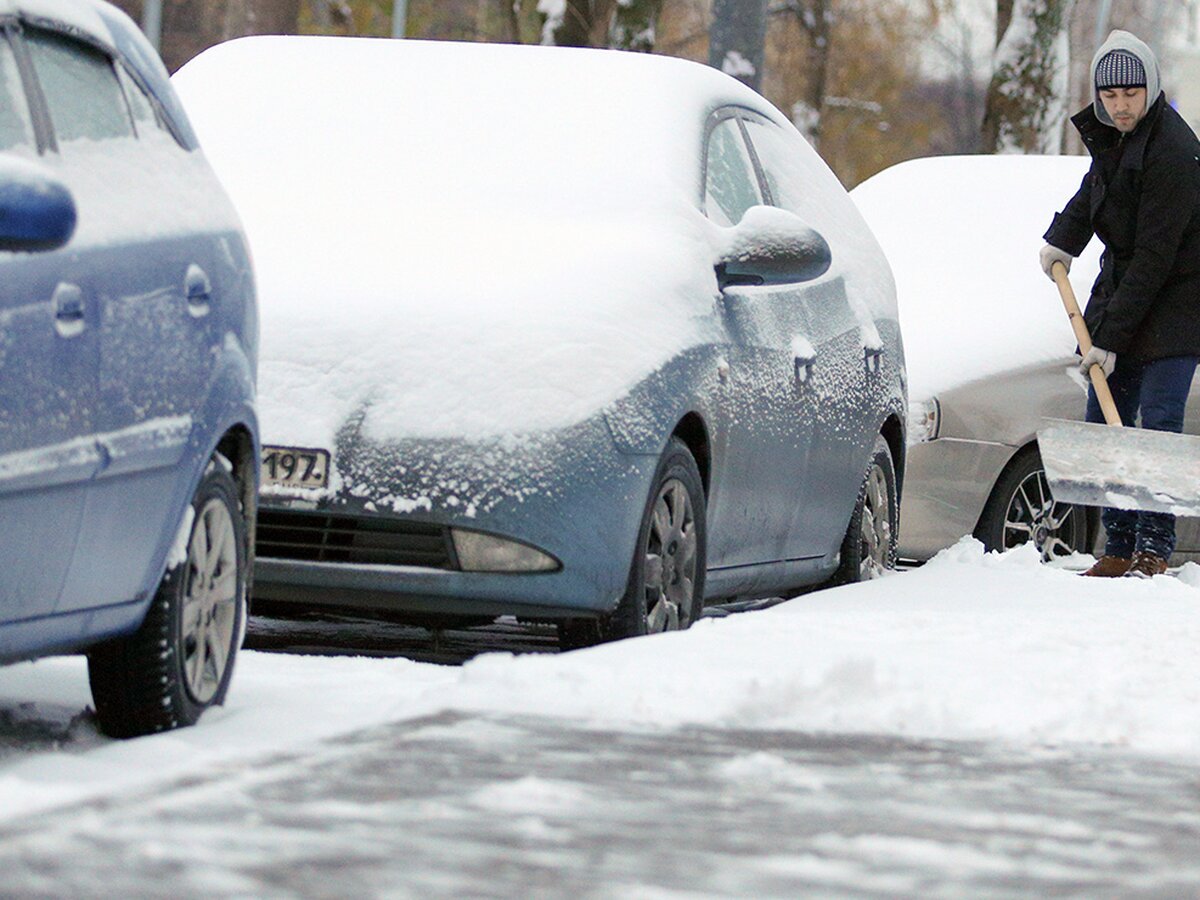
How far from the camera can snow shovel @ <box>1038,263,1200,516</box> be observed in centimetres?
955

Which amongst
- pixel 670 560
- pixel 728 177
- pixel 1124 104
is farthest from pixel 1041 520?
pixel 670 560

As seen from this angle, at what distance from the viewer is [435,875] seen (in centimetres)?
348

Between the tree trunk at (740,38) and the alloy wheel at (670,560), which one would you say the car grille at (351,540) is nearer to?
the alloy wheel at (670,560)

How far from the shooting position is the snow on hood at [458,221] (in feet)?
21.5

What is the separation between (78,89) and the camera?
516cm

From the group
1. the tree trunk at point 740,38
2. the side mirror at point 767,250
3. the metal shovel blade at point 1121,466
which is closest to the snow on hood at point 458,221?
the side mirror at point 767,250

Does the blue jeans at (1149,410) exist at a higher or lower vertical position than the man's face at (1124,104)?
lower

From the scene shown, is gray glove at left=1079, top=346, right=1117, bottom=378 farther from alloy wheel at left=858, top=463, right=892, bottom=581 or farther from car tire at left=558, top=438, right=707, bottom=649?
car tire at left=558, top=438, right=707, bottom=649

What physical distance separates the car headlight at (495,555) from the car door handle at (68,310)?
2.05 metres

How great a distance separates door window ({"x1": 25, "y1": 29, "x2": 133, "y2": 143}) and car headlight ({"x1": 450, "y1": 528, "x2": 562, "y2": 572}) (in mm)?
1559

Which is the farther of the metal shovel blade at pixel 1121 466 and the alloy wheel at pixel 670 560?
the metal shovel blade at pixel 1121 466

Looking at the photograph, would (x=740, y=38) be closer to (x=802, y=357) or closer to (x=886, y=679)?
(x=802, y=357)

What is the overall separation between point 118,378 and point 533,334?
196cm

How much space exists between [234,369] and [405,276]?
1.45 m
